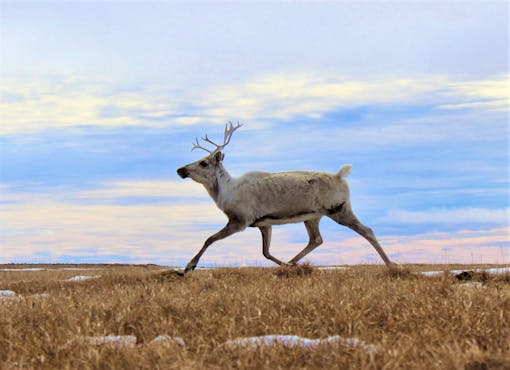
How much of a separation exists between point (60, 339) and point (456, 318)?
326 cm

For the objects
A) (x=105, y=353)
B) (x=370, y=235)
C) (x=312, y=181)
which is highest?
(x=312, y=181)

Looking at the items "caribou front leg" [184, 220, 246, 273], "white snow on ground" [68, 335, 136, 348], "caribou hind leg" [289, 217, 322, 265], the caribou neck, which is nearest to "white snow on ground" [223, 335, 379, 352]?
"white snow on ground" [68, 335, 136, 348]

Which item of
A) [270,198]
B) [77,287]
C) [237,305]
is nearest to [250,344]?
[237,305]

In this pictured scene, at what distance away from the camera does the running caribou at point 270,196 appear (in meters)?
12.4

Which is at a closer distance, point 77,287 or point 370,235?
point 77,287

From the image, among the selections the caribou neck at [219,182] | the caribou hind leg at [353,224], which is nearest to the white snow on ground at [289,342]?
the caribou neck at [219,182]

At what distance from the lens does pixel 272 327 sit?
5238mm

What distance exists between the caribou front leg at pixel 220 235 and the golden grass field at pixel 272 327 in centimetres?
421

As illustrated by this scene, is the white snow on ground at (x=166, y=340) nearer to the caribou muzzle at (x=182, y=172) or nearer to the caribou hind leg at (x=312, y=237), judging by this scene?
the caribou muzzle at (x=182, y=172)

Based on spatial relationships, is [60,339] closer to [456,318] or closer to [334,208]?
[456,318]

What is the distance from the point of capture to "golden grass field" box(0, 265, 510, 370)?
4.23 metres

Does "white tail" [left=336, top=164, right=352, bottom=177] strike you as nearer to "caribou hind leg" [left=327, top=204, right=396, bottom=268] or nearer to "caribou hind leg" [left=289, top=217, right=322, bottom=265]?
"caribou hind leg" [left=327, top=204, right=396, bottom=268]

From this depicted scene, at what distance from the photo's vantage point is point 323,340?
457 centimetres

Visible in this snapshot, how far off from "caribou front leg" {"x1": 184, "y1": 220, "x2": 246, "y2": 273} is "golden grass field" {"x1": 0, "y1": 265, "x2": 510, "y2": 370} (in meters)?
4.21
